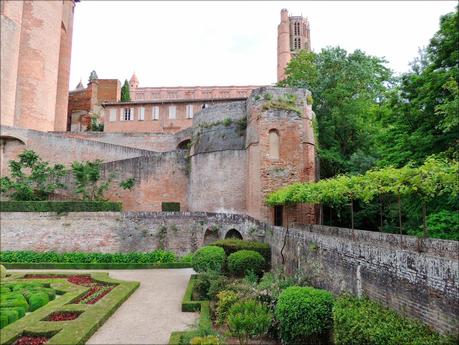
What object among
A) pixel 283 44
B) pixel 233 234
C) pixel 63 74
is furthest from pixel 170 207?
pixel 283 44

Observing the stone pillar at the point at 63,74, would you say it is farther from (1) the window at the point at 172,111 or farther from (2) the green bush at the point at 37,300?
→ (2) the green bush at the point at 37,300

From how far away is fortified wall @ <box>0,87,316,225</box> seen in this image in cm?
2394

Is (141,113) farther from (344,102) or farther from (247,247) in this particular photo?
(247,247)

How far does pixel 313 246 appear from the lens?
11.6 m

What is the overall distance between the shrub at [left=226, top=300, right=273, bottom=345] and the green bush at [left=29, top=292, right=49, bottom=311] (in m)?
6.69

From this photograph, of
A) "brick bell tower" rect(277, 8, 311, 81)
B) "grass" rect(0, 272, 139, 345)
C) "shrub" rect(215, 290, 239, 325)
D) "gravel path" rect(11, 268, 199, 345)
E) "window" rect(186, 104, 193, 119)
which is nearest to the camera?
"grass" rect(0, 272, 139, 345)

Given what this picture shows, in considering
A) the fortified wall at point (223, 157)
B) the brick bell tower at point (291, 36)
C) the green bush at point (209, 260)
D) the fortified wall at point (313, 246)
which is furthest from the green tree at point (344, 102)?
the brick bell tower at point (291, 36)

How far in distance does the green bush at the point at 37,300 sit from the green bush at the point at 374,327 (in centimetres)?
908

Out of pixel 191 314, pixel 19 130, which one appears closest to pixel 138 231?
pixel 191 314

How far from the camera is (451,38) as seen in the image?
1455 centimetres

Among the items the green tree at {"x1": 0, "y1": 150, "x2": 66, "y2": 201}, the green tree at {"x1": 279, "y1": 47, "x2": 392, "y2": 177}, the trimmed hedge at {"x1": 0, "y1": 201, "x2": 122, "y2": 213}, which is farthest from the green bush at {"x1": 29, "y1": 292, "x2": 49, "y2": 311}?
the green tree at {"x1": 279, "y1": 47, "x2": 392, "y2": 177}

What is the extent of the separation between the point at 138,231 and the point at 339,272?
16.0m

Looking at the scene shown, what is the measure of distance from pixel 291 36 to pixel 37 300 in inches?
2762

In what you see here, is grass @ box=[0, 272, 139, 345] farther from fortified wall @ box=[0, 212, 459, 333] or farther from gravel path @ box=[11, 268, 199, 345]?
fortified wall @ box=[0, 212, 459, 333]
